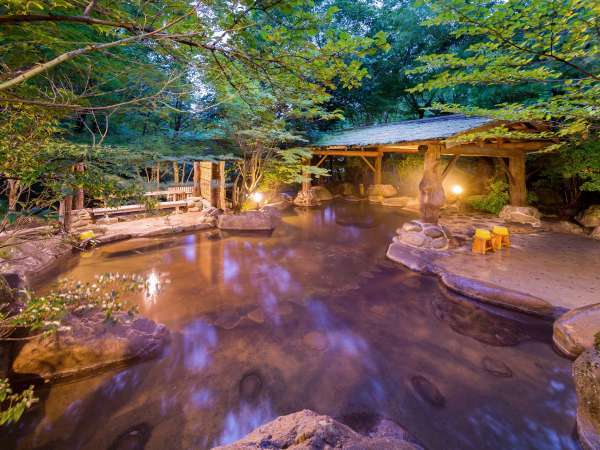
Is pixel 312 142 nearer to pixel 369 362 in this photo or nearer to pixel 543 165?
pixel 543 165

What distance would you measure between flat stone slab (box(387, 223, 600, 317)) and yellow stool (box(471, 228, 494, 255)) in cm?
18

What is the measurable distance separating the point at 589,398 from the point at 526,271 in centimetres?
379

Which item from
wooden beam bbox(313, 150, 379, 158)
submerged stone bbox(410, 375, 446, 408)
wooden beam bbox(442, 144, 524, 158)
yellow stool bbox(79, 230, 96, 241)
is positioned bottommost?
submerged stone bbox(410, 375, 446, 408)

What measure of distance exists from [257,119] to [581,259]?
1023 cm

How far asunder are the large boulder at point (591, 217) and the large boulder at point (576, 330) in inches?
272

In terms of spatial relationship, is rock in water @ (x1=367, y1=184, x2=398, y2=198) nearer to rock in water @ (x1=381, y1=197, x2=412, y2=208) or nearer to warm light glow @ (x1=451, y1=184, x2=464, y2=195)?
rock in water @ (x1=381, y1=197, x2=412, y2=208)

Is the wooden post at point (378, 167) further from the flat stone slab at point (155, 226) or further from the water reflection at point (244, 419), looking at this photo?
the water reflection at point (244, 419)

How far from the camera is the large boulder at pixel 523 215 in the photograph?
951cm

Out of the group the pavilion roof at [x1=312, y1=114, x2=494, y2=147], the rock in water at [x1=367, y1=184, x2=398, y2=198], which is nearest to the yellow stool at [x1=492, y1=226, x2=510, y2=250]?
the pavilion roof at [x1=312, y1=114, x2=494, y2=147]

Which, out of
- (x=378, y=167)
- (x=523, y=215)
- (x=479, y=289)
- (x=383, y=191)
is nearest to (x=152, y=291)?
(x=479, y=289)

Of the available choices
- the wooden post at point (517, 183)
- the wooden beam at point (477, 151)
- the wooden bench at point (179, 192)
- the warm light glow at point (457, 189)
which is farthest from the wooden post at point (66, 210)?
the warm light glow at point (457, 189)

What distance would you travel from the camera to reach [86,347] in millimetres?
3396

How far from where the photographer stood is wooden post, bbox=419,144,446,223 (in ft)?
26.4

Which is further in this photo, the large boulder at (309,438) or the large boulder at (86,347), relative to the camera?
the large boulder at (86,347)
